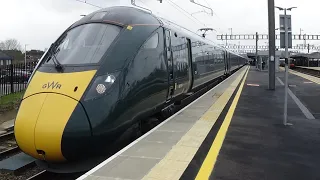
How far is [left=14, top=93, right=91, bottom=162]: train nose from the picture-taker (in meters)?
5.34

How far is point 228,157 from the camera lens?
19.5ft

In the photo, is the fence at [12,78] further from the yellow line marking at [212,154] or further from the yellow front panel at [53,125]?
the yellow front panel at [53,125]

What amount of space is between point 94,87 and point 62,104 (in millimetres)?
602

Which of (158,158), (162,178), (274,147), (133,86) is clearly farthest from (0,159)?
(274,147)

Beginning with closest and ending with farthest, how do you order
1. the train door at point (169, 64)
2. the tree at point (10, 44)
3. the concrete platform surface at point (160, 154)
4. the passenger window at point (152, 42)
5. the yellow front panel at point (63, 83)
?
the concrete platform surface at point (160, 154), the yellow front panel at point (63, 83), the passenger window at point (152, 42), the train door at point (169, 64), the tree at point (10, 44)

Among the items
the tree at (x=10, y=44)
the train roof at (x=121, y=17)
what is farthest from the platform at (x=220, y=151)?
the tree at (x=10, y=44)

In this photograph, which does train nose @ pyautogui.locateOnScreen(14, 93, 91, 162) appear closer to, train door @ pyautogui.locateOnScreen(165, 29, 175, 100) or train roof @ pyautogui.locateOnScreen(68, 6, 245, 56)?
train roof @ pyautogui.locateOnScreen(68, 6, 245, 56)

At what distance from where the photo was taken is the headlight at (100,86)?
5.71m

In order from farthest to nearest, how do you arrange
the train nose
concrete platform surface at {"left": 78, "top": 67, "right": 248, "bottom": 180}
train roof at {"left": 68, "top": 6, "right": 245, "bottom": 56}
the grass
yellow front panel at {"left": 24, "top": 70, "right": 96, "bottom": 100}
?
the grass
train roof at {"left": 68, "top": 6, "right": 245, "bottom": 56}
yellow front panel at {"left": 24, "top": 70, "right": 96, "bottom": 100}
the train nose
concrete platform surface at {"left": 78, "top": 67, "right": 248, "bottom": 180}

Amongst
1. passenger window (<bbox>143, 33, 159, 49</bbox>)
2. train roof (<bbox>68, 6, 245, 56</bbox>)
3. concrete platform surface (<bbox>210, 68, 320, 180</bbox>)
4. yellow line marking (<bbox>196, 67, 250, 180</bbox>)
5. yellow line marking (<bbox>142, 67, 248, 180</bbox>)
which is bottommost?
concrete platform surface (<bbox>210, 68, 320, 180</bbox>)

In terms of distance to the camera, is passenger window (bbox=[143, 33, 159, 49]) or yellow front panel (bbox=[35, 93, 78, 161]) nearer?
yellow front panel (bbox=[35, 93, 78, 161])

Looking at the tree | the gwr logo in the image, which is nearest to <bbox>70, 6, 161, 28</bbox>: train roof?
the gwr logo

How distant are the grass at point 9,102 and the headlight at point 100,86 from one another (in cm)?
880

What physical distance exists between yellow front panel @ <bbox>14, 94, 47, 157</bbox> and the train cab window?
1.09 meters
